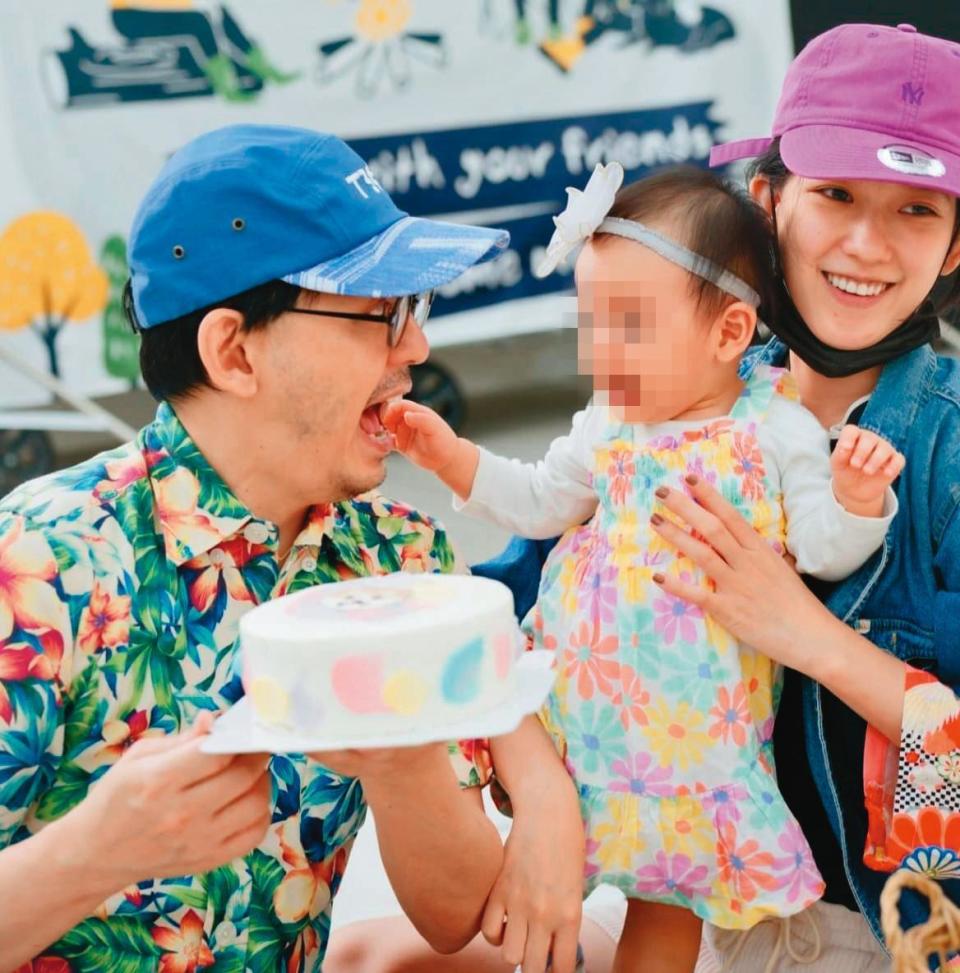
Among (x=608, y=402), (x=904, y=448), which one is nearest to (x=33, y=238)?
(x=608, y=402)

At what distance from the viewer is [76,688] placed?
1.53 meters

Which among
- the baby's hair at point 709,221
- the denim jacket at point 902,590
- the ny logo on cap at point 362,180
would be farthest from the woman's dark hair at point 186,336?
the denim jacket at point 902,590

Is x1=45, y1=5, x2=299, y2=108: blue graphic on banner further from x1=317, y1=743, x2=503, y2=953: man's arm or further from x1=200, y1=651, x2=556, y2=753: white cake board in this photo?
x1=200, y1=651, x2=556, y2=753: white cake board

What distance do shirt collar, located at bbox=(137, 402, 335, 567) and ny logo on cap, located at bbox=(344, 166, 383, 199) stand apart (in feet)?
1.14

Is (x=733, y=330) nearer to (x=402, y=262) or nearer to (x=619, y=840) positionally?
(x=402, y=262)

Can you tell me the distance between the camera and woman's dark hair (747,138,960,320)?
75.2 inches

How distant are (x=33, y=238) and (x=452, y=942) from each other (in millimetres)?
3582

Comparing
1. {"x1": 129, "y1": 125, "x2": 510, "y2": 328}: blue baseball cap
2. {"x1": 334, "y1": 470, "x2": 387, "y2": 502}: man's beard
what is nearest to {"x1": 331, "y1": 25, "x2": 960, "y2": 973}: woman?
{"x1": 334, "y1": 470, "x2": 387, "y2": 502}: man's beard

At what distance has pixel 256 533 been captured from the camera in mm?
1680

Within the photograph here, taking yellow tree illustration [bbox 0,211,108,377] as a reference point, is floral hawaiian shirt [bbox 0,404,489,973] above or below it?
above

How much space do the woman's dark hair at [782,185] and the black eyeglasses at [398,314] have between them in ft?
1.72

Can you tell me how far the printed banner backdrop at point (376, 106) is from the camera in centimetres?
471

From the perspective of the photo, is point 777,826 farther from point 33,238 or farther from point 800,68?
point 33,238

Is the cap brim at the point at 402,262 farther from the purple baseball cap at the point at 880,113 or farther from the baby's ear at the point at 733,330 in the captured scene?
the purple baseball cap at the point at 880,113
